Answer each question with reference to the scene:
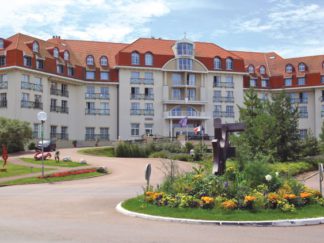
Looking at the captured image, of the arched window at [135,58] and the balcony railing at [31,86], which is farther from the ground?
the arched window at [135,58]

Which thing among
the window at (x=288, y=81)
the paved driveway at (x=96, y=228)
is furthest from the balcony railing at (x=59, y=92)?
the paved driveway at (x=96, y=228)

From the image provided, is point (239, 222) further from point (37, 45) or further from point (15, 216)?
point (37, 45)

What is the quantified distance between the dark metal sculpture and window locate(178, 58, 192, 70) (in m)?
51.0

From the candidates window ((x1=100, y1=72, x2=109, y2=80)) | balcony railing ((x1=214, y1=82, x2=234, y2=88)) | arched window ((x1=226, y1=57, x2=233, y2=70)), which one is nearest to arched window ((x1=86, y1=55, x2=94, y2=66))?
window ((x1=100, y1=72, x2=109, y2=80))

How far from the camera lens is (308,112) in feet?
246

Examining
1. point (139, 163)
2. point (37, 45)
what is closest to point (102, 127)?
point (37, 45)

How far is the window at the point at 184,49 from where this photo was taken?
2736 inches

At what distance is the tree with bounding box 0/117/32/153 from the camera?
156ft

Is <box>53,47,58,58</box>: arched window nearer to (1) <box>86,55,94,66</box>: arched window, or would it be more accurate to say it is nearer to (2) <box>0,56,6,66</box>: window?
(1) <box>86,55,94,66</box>: arched window

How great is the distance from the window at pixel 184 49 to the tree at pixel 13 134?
90.5ft

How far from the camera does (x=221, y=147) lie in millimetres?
18438

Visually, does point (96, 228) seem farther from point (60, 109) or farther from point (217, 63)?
point (217, 63)

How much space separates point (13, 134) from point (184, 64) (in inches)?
1166

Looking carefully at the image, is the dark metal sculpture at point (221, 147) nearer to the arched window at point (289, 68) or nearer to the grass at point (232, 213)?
the grass at point (232, 213)
